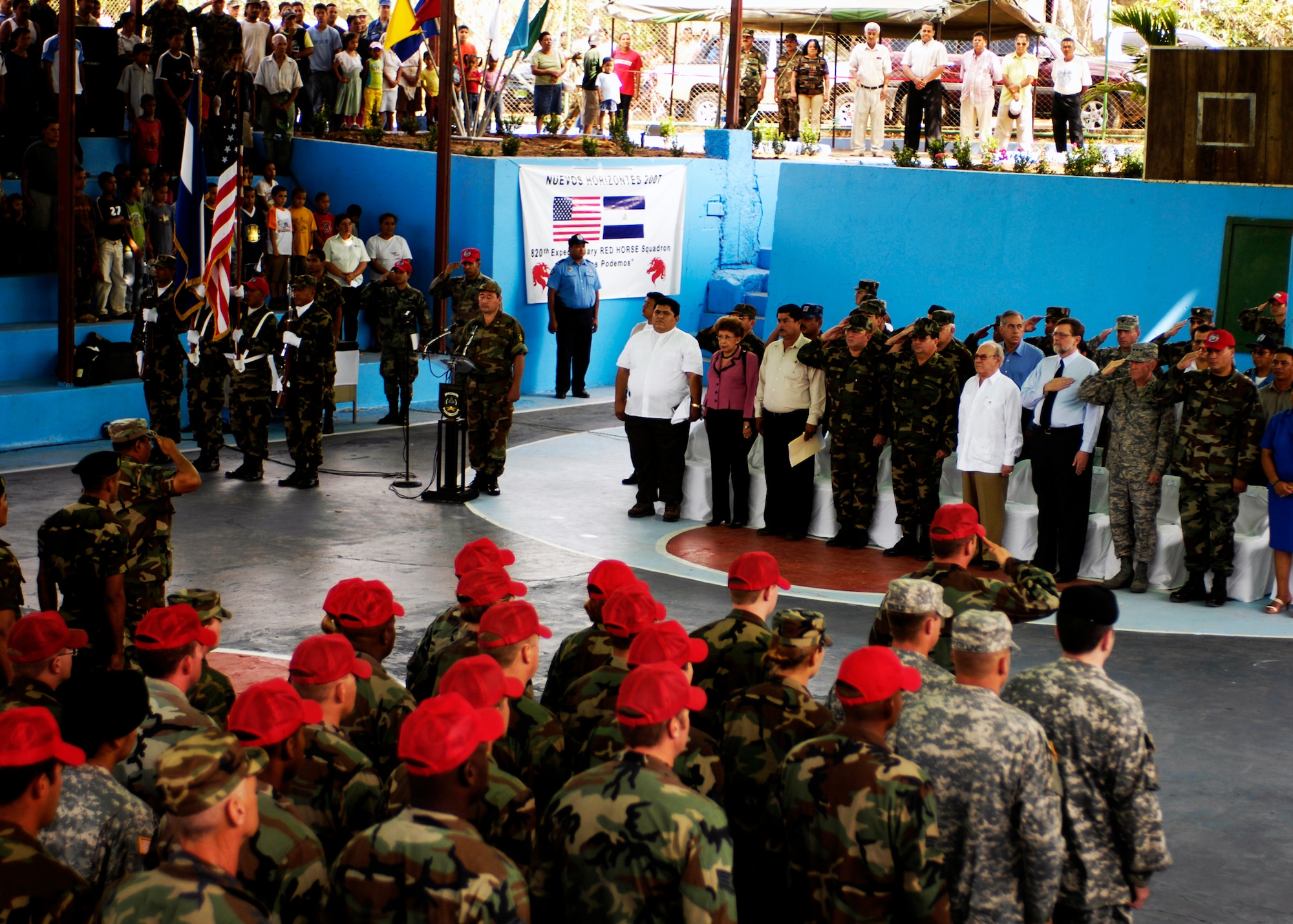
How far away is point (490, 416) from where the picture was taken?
13.6 meters

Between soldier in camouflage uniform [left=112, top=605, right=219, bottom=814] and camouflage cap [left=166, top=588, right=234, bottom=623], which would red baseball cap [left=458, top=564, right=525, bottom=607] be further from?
soldier in camouflage uniform [left=112, top=605, right=219, bottom=814]

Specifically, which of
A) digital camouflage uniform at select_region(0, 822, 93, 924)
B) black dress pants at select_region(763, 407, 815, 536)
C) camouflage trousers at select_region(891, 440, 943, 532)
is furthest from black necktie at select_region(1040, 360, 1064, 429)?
digital camouflage uniform at select_region(0, 822, 93, 924)

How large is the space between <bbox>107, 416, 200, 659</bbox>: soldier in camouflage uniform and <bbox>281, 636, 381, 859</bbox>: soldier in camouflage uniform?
288cm

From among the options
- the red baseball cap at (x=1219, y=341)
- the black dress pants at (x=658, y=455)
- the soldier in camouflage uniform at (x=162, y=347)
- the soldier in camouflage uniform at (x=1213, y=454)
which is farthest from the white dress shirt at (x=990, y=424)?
the soldier in camouflage uniform at (x=162, y=347)

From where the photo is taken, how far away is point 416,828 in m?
3.72

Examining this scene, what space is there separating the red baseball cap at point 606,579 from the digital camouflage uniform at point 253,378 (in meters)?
8.28

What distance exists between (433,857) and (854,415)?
8.62 m

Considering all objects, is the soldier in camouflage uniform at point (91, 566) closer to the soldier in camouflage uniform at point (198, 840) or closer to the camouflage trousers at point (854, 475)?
the soldier in camouflage uniform at point (198, 840)

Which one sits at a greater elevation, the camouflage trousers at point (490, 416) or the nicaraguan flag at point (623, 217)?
the nicaraguan flag at point (623, 217)

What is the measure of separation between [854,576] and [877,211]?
973cm

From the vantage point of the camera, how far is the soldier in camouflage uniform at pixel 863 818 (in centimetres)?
424

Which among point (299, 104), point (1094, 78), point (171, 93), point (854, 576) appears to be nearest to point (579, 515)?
point (854, 576)

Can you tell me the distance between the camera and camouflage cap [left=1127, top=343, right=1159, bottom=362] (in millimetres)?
10734

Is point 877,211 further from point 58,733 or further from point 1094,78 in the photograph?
point 58,733
